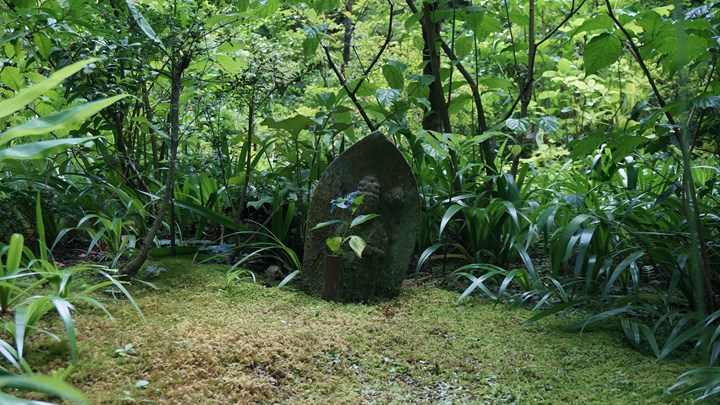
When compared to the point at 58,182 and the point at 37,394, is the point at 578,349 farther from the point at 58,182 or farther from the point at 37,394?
the point at 58,182

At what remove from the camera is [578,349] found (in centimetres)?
220

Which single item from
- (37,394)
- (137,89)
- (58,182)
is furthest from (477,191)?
(37,394)

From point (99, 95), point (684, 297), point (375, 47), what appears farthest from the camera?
point (375, 47)

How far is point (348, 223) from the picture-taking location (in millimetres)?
2686

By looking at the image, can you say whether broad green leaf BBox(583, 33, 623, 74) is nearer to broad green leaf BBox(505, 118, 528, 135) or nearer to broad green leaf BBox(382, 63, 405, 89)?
broad green leaf BBox(505, 118, 528, 135)

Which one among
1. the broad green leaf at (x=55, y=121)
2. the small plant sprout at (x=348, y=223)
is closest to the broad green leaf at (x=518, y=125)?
the small plant sprout at (x=348, y=223)

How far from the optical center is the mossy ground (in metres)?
1.70

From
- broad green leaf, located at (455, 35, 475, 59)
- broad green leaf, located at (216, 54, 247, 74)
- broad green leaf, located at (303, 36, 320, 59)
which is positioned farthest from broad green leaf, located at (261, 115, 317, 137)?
broad green leaf, located at (455, 35, 475, 59)

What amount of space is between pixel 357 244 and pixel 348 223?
22cm

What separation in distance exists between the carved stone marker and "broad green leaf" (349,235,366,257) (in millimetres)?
153

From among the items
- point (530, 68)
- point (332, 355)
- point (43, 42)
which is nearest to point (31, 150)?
point (332, 355)

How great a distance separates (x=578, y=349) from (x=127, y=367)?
1.48 meters

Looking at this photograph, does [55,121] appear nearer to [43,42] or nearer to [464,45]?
[43,42]

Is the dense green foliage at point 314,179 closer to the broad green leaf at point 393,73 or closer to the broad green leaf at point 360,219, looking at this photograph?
the broad green leaf at point 393,73
